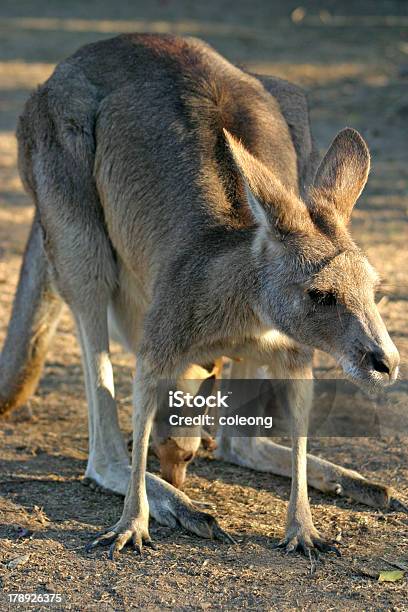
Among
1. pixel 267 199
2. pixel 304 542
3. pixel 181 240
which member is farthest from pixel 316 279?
pixel 304 542

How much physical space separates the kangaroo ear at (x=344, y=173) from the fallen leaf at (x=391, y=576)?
1.14 meters

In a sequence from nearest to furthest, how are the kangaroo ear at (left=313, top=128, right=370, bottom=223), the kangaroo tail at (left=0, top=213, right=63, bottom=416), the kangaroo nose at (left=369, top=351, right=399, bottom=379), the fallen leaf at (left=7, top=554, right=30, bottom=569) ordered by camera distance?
the kangaroo nose at (left=369, top=351, right=399, bottom=379) → the fallen leaf at (left=7, top=554, right=30, bottom=569) → the kangaroo ear at (left=313, top=128, right=370, bottom=223) → the kangaroo tail at (left=0, top=213, right=63, bottom=416)

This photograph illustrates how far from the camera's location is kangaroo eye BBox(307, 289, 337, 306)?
3.34m

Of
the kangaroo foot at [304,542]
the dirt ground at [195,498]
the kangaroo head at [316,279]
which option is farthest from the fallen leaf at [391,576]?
the kangaroo head at [316,279]

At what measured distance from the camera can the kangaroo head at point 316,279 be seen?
3273 mm

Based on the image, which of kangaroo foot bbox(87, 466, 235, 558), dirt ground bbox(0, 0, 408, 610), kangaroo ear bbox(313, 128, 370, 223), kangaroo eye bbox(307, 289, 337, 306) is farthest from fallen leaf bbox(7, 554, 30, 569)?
kangaroo ear bbox(313, 128, 370, 223)

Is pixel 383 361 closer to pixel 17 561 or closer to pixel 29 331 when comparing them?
pixel 17 561

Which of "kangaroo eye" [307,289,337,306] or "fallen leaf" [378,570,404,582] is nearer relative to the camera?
"kangaroo eye" [307,289,337,306]

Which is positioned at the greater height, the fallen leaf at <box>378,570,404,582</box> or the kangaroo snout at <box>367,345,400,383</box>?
the kangaroo snout at <box>367,345,400,383</box>

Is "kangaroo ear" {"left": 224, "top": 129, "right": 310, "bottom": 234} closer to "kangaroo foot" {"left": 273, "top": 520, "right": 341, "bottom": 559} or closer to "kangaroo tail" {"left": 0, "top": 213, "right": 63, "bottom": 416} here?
"kangaroo foot" {"left": 273, "top": 520, "right": 341, "bottom": 559}

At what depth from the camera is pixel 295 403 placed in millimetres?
3816

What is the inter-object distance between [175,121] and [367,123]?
19.5 ft

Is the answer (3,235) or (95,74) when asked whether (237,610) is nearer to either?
(95,74)

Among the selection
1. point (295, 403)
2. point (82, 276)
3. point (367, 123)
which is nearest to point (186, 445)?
point (295, 403)
